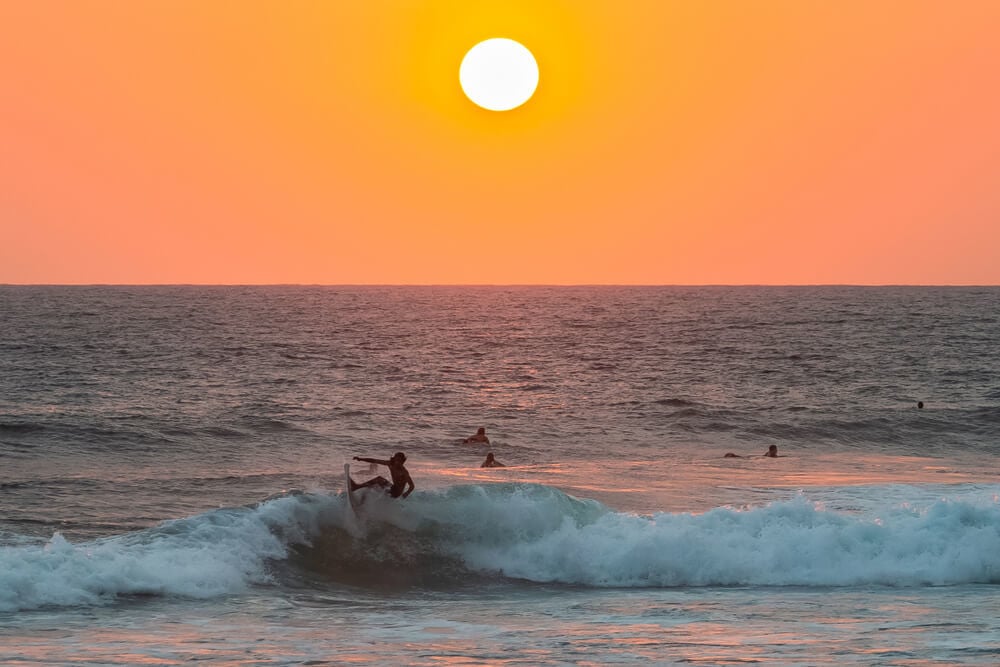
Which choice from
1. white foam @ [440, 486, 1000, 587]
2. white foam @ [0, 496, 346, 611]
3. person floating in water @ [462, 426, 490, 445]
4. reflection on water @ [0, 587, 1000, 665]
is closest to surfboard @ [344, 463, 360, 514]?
white foam @ [0, 496, 346, 611]

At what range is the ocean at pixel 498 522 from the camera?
14492 millimetres

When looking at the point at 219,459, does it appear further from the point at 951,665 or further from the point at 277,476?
the point at 951,665

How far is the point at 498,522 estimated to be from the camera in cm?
2108

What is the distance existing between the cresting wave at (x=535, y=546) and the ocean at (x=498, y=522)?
48mm

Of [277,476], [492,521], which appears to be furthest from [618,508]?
[277,476]

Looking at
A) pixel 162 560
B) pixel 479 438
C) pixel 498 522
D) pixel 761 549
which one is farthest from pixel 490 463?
pixel 162 560

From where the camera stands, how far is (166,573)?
678 inches

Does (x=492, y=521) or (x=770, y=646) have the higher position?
(x=492, y=521)

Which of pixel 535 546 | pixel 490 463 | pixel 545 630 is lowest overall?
pixel 545 630

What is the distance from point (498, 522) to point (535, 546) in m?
1.04

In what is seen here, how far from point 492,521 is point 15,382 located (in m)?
34.2

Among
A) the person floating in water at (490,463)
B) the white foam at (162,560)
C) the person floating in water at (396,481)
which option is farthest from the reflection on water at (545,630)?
the person floating in water at (490,463)

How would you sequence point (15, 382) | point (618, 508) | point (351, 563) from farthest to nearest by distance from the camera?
1. point (15, 382)
2. point (618, 508)
3. point (351, 563)

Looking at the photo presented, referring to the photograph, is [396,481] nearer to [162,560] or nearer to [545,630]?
[162,560]
